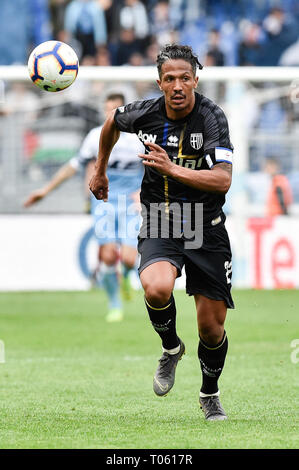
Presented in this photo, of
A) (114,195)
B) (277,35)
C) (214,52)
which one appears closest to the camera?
(114,195)

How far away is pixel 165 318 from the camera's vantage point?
5.93 meters

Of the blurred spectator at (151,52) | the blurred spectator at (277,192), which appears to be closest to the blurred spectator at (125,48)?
the blurred spectator at (151,52)

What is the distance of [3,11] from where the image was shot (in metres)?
20.4

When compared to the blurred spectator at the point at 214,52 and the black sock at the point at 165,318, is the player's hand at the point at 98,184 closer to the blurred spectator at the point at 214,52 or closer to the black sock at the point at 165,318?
the black sock at the point at 165,318

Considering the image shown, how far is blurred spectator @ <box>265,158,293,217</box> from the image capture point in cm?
1473

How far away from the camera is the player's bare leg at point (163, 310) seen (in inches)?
227

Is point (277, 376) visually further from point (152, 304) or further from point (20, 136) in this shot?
point (20, 136)

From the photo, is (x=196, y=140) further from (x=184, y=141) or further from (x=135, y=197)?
(x=135, y=197)

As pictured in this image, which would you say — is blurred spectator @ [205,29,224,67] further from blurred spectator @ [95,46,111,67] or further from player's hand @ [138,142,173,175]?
player's hand @ [138,142,173,175]

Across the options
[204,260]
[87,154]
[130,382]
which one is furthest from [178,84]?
[87,154]

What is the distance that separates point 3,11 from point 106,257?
397 inches

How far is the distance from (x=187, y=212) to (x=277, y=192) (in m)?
9.09

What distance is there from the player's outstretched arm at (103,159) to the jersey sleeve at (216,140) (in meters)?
0.73
